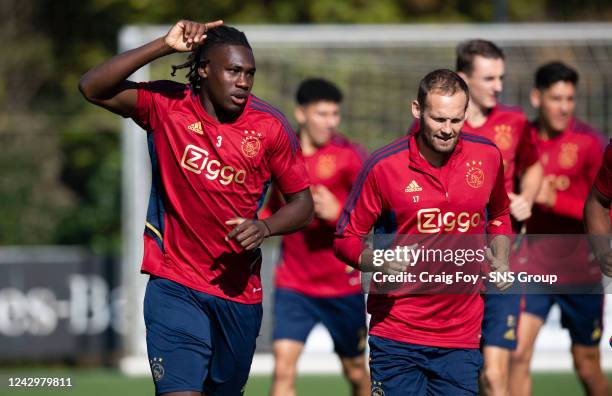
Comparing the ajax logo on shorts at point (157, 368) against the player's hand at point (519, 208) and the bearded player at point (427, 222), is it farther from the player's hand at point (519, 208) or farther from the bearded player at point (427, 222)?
the player's hand at point (519, 208)

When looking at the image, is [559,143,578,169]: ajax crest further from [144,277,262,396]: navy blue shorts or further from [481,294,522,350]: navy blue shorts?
[144,277,262,396]: navy blue shorts

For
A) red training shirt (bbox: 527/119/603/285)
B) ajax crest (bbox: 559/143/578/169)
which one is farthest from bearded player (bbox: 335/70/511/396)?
ajax crest (bbox: 559/143/578/169)

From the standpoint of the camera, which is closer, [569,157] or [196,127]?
[196,127]

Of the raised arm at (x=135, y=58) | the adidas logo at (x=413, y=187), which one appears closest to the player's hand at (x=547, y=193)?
the adidas logo at (x=413, y=187)

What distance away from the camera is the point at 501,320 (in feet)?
23.5

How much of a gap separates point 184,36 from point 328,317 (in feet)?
11.3

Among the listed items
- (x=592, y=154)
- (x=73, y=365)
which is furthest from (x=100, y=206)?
(x=592, y=154)

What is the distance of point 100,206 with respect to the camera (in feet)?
49.8

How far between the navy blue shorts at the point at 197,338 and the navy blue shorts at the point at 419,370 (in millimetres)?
737

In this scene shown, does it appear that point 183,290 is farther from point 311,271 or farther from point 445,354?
point 311,271

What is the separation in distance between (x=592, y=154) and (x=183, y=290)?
3838 mm

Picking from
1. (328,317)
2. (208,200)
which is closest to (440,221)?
(208,200)

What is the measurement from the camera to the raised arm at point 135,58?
536cm

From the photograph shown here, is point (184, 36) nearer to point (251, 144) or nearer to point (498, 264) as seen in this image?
point (251, 144)
